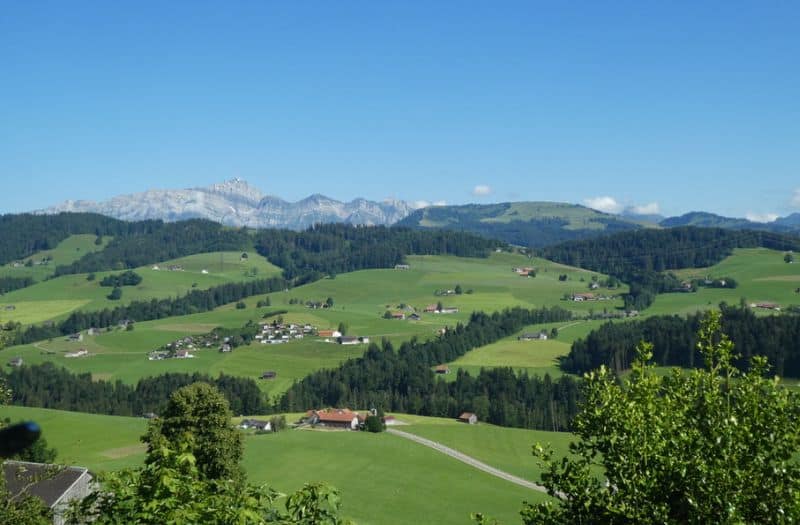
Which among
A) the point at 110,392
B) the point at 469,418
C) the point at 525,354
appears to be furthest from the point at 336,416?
the point at 525,354

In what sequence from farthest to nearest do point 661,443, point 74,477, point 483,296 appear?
point 483,296 < point 74,477 < point 661,443

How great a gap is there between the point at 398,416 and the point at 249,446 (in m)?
27.7

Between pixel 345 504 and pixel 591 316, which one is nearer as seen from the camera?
pixel 345 504

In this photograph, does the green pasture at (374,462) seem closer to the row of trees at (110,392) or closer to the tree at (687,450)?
the row of trees at (110,392)

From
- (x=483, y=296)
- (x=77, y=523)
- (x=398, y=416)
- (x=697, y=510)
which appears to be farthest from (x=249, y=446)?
(x=483, y=296)

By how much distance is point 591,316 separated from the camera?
6289 inches

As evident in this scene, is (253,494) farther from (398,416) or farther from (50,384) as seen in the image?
(50,384)

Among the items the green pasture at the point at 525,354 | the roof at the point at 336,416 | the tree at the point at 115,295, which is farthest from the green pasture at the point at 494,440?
the tree at the point at 115,295

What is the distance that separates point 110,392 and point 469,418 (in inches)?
2010

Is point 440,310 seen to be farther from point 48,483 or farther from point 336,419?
point 48,483

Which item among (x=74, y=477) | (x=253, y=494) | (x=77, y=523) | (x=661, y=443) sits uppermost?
(x=661, y=443)

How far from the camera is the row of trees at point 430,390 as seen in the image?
9069cm

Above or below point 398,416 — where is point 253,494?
above

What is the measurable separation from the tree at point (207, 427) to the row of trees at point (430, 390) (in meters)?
55.8
